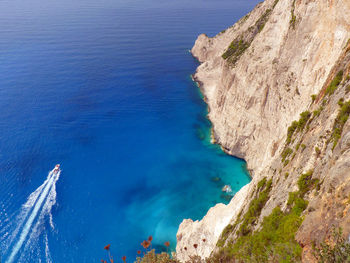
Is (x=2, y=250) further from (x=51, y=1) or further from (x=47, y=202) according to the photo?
(x=51, y=1)

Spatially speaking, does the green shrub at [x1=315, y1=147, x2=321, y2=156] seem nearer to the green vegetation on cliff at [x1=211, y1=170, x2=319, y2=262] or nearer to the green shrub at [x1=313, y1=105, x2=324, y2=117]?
the green vegetation on cliff at [x1=211, y1=170, x2=319, y2=262]

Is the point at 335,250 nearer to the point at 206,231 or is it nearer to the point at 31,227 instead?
the point at 206,231

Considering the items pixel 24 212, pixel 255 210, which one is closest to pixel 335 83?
pixel 255 210

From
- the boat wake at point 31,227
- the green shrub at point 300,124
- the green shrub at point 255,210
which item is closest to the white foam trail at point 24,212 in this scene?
the boat wake at point 31,227

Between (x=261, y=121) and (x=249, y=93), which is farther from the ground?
(x=249, y=93)

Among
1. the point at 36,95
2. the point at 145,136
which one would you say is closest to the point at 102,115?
the point at 145,136

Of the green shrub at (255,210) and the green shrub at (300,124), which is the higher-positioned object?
the green shrub at (300,124)

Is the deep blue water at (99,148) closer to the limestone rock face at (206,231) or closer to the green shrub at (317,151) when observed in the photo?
the limestone rock face at (206,231)
